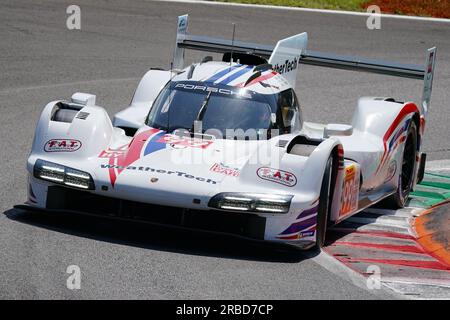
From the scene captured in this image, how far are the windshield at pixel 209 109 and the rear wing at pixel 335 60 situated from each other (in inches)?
64.8

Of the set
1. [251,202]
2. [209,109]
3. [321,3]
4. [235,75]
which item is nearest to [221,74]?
[235,75]

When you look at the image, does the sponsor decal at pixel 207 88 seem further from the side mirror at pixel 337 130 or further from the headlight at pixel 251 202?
the headlight at pixel 251 202

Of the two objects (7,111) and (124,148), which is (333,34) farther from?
(124,148)

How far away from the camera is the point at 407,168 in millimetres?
11016

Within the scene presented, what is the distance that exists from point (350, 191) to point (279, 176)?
4.44 feet

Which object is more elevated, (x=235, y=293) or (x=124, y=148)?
(x=124, y=148)

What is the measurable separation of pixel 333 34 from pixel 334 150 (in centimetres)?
1168

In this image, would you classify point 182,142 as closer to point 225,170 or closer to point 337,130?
point 225,170

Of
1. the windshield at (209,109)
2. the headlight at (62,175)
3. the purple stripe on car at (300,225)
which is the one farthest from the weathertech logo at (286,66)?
the headlight at (62,175)

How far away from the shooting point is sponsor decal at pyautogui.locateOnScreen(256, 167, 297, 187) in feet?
25.9

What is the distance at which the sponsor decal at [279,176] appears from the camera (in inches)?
311

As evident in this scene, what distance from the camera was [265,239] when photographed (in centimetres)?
777

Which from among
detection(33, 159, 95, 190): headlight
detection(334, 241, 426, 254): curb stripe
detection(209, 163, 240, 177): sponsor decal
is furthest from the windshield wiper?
detection(334, 241, 426, 254): curb stripe
